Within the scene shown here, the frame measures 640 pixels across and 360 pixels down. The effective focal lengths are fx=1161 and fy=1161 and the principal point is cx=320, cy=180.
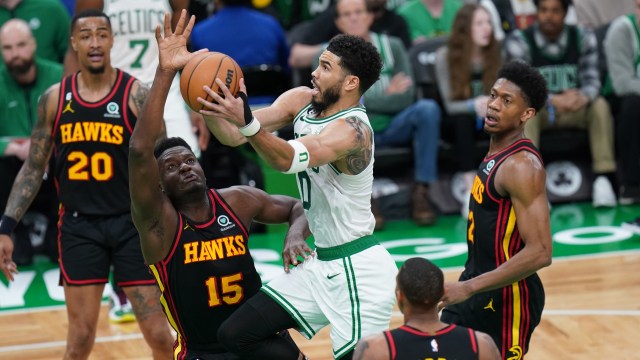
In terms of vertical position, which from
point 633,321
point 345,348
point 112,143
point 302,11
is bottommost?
point 633,321

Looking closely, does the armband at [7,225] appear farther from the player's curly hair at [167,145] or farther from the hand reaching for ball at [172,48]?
the hand reaching for ball at [172,48]

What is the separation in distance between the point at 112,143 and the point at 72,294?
2.94 feet

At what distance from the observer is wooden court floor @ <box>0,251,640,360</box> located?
740cm

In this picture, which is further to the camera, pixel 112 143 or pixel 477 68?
pixel 477 68

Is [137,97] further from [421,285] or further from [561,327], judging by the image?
[561,327]

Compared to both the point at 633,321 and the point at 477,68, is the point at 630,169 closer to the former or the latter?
the point at 477,68

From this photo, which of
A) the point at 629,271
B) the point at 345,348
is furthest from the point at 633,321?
the point at 345,348

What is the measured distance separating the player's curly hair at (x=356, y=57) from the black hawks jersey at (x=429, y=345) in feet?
5.15

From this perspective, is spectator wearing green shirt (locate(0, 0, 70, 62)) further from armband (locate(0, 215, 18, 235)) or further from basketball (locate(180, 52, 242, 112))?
basketball (locate(180, 52, 242, 112))

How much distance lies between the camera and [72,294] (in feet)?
21.6

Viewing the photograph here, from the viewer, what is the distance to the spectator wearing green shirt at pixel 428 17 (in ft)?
37.8

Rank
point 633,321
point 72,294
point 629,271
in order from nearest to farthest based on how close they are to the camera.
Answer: point 72,294 → point 633,321 → point 629,271

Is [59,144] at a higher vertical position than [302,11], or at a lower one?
lower

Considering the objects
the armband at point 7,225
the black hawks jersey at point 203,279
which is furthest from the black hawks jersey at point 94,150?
the black hawks jersey at point 203,279
